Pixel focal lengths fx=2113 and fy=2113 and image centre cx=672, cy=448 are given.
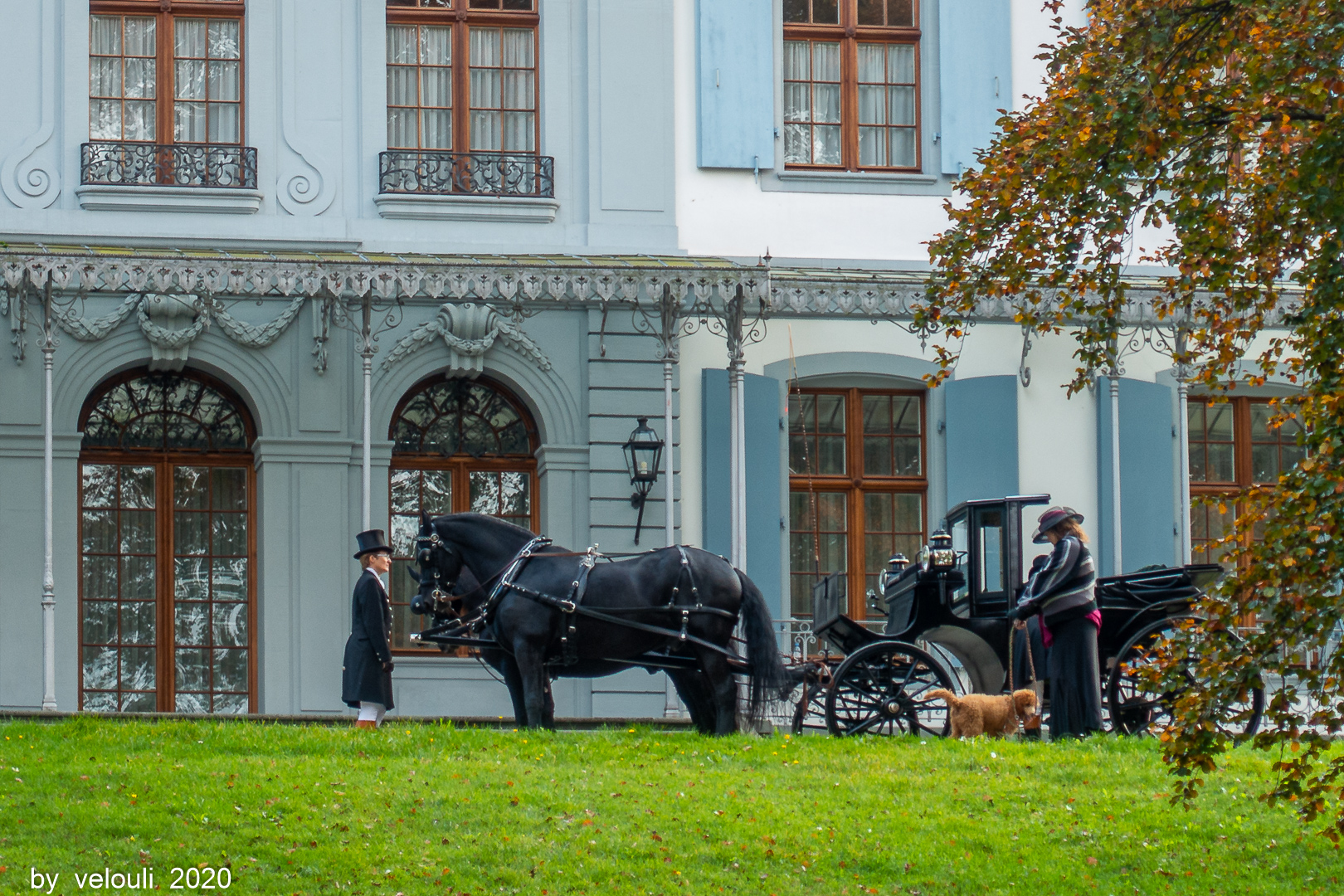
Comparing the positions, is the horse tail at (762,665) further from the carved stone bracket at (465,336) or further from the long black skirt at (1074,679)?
the carved stone bracket at (465,336)

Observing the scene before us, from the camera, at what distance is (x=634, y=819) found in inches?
408

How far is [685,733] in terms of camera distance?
1319cm

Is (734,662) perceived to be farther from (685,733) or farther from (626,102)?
(626,102)

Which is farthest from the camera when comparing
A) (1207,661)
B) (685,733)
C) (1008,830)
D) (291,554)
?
(291,554)

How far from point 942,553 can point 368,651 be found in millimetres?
3855

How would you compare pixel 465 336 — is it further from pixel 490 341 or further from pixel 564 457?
pixel 564 457

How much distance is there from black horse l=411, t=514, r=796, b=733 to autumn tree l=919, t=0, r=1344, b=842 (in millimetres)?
3337

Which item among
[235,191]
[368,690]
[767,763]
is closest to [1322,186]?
[767,763]

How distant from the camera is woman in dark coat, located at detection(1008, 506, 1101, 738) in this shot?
41.8 ft

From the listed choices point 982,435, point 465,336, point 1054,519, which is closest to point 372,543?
point 465,336

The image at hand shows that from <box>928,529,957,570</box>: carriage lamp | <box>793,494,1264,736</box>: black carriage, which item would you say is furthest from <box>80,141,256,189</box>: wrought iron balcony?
<box>928,529,957,570</box>: carriage lamp

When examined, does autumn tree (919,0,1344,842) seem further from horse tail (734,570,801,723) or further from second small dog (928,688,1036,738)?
horse tail (734,570,801,723)

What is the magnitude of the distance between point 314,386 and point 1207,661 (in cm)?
1062

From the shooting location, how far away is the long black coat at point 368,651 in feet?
46.0
